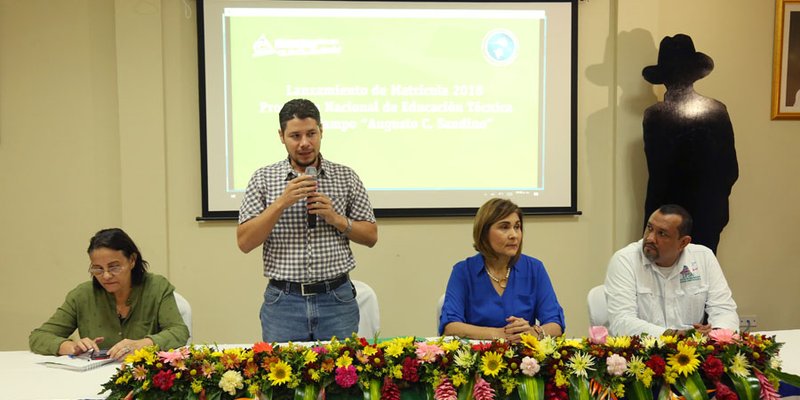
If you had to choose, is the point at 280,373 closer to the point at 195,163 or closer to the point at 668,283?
the point at 668,283

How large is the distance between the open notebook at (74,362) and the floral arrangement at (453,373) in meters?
0.43

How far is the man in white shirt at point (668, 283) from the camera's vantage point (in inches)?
94.4

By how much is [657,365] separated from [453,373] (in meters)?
0.52

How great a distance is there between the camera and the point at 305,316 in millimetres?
2283

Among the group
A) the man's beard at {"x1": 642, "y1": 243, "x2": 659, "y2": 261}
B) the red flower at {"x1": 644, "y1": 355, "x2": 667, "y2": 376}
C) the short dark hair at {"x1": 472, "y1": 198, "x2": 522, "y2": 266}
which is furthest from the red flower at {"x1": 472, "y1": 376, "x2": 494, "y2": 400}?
the man's beard at {"x1": 642, "y1": 243, "x2": 659, "y2": 261}

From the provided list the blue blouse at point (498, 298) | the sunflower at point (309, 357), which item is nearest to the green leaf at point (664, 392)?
the blue blouse at point (498, 298)

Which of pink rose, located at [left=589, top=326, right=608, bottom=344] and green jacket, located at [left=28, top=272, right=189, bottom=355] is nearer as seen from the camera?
pink rose, located at [left=589, top=326, right=608, bottom=344]

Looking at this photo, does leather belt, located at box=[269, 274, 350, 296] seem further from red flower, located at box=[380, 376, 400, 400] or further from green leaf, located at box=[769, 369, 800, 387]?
green leaf, located at box=[769, 369, 800, 387]

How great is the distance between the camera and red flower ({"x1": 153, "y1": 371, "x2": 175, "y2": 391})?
4.76ft

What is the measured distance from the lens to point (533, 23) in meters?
3.59

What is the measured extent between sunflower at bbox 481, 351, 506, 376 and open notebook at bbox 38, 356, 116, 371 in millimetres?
1213

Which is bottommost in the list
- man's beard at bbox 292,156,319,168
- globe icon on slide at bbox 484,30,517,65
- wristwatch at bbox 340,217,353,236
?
wristwatch at bbox 340,217,353,236

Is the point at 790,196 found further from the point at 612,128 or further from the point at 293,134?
the point at 293,134

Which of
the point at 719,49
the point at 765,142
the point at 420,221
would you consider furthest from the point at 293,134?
the point at 765,142
